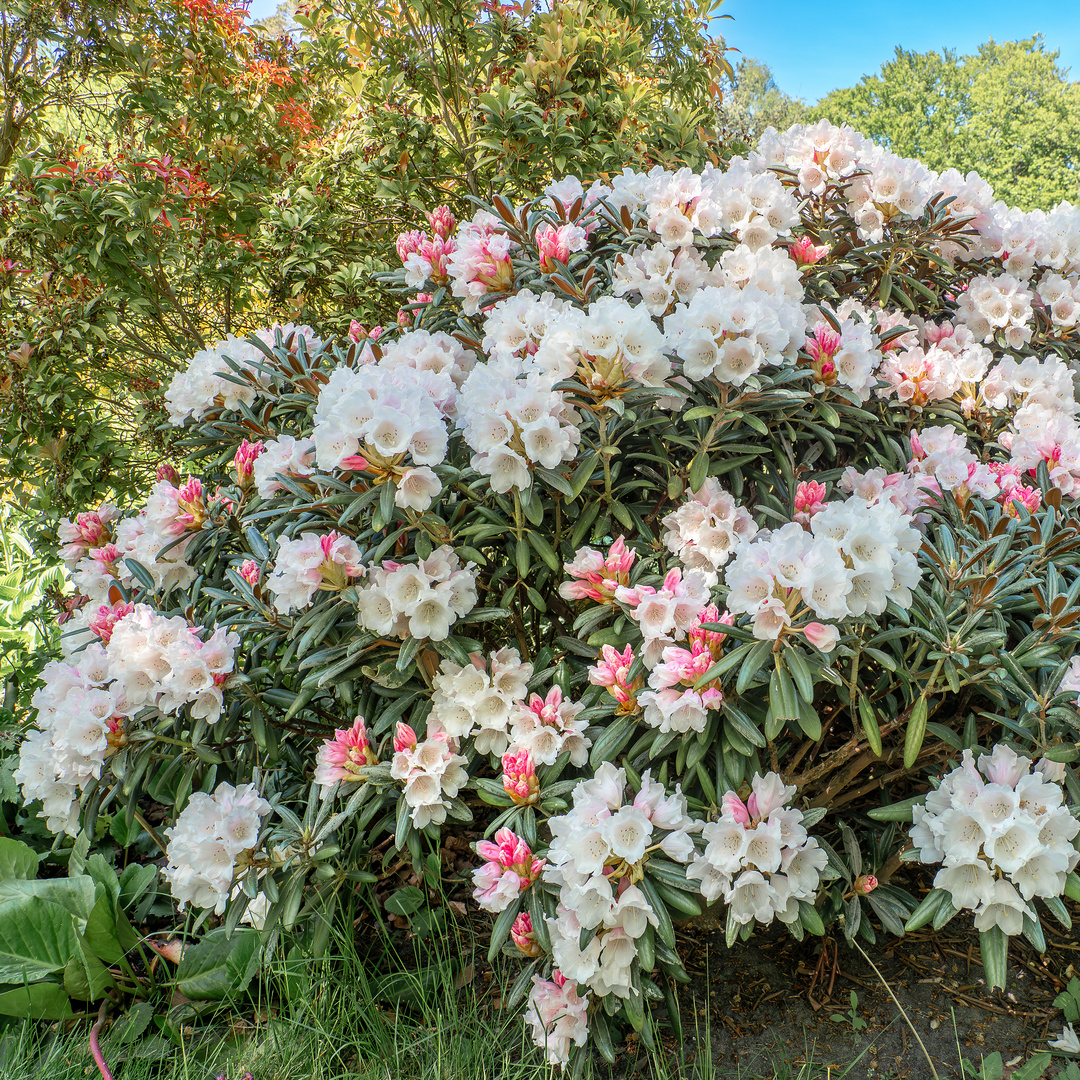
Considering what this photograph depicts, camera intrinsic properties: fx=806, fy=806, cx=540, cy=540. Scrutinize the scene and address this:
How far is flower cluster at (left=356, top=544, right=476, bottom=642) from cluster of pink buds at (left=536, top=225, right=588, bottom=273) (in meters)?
0.83

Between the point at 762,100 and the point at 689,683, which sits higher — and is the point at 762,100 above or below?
above

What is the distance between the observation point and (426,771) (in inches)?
63.4

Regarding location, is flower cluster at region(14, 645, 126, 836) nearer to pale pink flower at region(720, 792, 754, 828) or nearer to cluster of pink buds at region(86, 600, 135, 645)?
cluster of pink buds at region(86, 600, 135, 645)

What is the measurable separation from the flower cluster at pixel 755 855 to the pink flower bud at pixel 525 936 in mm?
374

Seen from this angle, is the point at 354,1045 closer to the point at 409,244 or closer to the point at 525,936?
the point at 525,936

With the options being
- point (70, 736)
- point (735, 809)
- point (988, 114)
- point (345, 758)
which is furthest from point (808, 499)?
point (988, 114)

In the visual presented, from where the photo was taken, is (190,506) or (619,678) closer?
(619,678)

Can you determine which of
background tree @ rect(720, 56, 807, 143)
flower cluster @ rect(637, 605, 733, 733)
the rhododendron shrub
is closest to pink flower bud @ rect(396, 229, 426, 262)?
the rhododendron shrub

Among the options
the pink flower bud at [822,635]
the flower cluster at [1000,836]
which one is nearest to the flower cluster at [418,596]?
the pink flower bud at [822,635]

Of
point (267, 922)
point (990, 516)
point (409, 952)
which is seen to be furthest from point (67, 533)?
point (990, 516)

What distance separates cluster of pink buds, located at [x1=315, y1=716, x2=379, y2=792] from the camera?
1643 mm

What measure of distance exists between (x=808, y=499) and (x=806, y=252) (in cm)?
73

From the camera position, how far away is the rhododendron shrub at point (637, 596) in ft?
4.63

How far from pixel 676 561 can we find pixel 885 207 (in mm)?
1161
